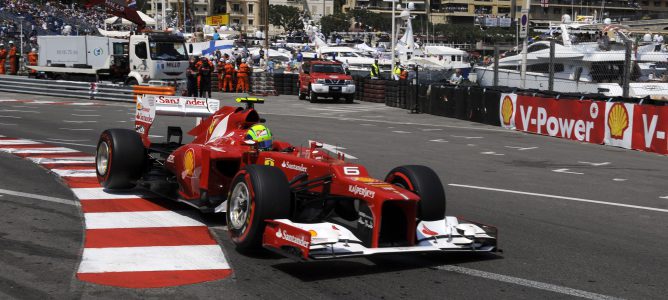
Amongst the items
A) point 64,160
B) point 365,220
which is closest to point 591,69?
point 64,160

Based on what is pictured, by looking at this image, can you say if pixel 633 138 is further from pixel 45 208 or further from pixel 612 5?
pixel 612 5

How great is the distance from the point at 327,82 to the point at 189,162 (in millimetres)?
24616

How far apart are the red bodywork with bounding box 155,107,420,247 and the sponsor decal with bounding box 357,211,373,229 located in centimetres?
3

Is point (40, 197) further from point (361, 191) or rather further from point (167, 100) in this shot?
point (361, 191)

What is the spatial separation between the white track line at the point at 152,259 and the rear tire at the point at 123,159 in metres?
2.83

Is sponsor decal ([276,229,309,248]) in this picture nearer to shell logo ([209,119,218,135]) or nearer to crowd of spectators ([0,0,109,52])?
shell logo ([209,119,218,135])

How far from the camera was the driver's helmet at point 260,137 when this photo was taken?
335 inches

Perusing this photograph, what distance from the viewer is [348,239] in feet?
21.4

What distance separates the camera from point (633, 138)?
59.3 ft

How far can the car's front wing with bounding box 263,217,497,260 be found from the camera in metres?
6.41

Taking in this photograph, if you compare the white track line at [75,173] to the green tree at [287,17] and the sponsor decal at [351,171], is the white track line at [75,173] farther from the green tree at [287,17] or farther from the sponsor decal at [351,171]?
the green tree at [287,17]

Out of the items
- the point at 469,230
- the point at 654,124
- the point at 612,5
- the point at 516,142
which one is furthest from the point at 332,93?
the point at 612,5

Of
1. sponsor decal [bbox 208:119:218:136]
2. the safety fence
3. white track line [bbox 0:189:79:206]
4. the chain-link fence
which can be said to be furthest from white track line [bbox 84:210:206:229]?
the safety fence

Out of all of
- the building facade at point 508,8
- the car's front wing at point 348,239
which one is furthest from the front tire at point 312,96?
the building facade at point 508,8
